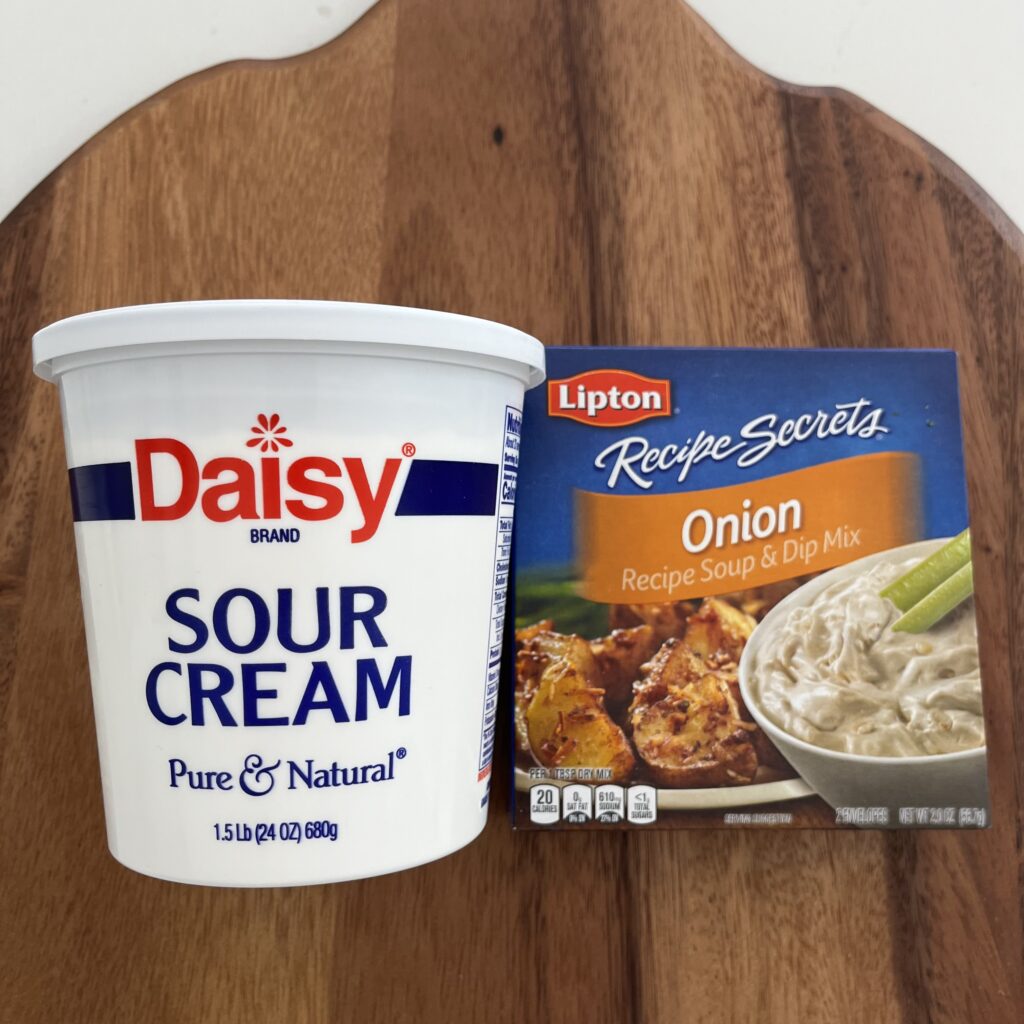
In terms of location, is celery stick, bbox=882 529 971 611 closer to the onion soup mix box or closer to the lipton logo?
the onion soup mix box

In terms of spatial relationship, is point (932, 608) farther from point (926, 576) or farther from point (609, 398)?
point (609, 398)

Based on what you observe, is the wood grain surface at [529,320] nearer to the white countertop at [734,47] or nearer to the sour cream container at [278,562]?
the white countertop at [734,47]

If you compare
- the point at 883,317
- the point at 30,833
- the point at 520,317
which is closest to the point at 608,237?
the point at 520,317

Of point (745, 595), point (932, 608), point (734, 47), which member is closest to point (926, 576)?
point (932, 608)

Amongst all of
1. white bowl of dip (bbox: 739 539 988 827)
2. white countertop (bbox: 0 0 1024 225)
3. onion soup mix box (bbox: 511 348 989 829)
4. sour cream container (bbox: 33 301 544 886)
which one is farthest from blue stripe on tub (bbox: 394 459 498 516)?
white countertop (bbox: 0 0 1024 225)

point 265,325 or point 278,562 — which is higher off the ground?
point 265,325
